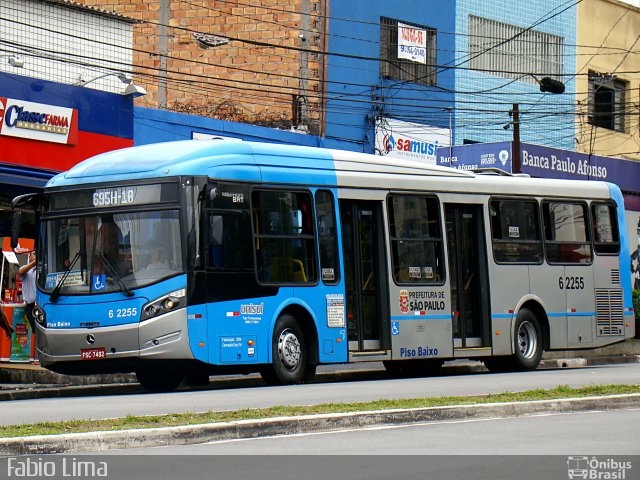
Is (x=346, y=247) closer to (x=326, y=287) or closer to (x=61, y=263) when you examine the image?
(x=326, y=287)

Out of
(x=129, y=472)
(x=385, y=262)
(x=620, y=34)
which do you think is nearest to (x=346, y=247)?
(x=385, y=262)

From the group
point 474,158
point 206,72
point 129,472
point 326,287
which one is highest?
point 206,72

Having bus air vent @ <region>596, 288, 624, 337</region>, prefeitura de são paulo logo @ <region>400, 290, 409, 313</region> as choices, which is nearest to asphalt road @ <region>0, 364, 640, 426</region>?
prefeitura de são paulo logo @ <region>400, 290, 409, 313</region>

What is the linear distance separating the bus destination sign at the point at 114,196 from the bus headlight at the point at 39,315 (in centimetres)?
160

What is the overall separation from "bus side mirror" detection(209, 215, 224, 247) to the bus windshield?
1.69 ft

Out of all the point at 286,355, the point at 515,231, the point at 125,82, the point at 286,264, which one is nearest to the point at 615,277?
the point at 515,231

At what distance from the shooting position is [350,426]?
Result: 11766mm

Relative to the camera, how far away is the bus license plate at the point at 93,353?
17.0 metres

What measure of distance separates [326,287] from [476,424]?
6996mm

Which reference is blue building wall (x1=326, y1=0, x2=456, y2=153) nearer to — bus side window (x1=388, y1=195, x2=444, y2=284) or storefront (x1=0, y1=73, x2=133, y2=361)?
storefront (x1=0, y1=73, x2=133, y2=361)

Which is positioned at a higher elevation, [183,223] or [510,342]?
[183,223]

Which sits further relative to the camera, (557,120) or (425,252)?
(557,120)

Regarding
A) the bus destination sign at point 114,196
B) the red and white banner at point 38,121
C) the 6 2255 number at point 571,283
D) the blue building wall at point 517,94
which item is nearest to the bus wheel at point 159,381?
the bus destination sign at point 114,196

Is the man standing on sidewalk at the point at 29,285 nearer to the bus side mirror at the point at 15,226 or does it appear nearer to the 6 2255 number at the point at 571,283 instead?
the bus side mirror at the point at 15,226
